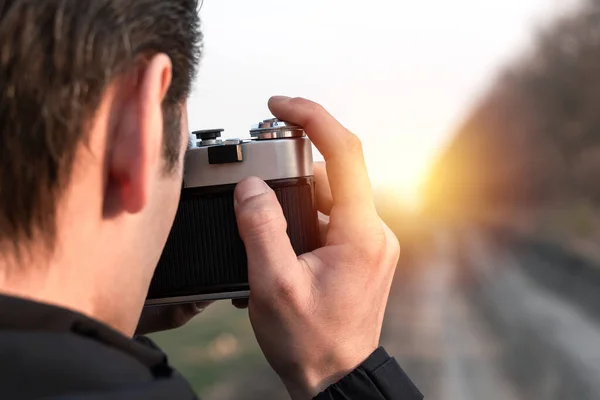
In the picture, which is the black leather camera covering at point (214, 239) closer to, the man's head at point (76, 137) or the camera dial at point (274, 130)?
the camera dial at point (274, 130)

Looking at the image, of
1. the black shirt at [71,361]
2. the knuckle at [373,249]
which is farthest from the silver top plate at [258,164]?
the black shirt at [71,361]

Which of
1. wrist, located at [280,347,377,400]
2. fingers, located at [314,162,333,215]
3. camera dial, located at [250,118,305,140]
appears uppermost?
camera dial, located at [250,118,305,140]

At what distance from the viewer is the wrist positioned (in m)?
0.76

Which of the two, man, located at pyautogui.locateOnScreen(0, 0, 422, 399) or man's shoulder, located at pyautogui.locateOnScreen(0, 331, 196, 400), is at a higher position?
man, located at pyautogui.locateOnScreen(0, 0, 422, 399)

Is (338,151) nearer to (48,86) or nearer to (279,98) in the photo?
(279,98)

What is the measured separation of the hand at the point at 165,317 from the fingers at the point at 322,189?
0.23m

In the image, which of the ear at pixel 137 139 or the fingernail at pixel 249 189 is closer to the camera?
the ear at pixel 137 139

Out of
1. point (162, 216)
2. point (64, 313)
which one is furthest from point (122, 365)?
point (162, 216)

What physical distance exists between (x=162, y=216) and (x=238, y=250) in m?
0.21

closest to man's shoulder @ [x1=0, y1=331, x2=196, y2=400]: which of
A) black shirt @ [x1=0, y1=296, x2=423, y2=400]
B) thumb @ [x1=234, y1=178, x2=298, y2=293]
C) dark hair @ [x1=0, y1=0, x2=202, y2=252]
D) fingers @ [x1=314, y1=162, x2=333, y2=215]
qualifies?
black shirt @ [x1=0, y1=296, x2=423, y2=400]

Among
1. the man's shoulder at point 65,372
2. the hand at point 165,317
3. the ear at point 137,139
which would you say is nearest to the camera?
the man's shoulder at point 65,372

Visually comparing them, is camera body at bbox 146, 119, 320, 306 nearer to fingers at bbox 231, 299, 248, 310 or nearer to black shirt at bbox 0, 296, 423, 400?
fingers at bbox 231, 299, 248, 310

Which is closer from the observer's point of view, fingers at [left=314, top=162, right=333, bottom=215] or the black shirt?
the black shirt

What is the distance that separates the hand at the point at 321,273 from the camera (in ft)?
2.42
